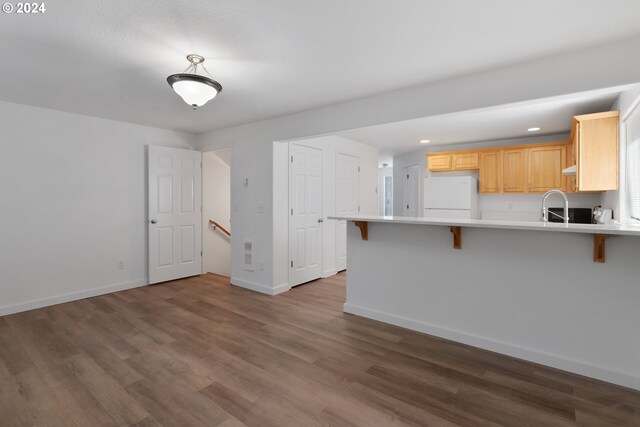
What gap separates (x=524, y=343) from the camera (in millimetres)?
2586

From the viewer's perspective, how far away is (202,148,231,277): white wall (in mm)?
5508

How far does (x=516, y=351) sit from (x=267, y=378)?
2.02 metres

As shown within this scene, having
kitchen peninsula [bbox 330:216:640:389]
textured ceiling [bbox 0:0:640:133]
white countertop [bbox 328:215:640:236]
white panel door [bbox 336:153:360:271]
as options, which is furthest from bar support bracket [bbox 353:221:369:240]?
white panel door [bbox 336:153:360:271]

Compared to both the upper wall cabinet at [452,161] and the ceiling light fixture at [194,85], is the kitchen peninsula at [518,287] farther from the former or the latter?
the upper wall cabinet at [452,161]

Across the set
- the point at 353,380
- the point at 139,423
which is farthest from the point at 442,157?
the point at 139,423

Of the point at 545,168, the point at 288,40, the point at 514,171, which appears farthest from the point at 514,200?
the point at 288,40

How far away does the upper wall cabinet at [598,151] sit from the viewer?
3098 millimetres

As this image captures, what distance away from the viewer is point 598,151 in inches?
126

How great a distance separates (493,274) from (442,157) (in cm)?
391

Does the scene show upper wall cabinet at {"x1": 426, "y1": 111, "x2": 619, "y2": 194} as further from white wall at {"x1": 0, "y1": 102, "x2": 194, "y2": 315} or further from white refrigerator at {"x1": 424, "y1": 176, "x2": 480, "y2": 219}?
white wall at {"x1": 0, "y1": 102, "x2": 194, "y2": 315}

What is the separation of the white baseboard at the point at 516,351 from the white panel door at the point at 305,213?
1.56m

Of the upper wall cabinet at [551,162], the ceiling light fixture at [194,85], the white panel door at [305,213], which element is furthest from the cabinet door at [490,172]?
the ceiling light fixture at [194,85]

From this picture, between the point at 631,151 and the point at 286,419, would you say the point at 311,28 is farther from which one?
the point at 631,151

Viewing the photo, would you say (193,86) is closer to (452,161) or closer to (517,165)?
(452,161)
